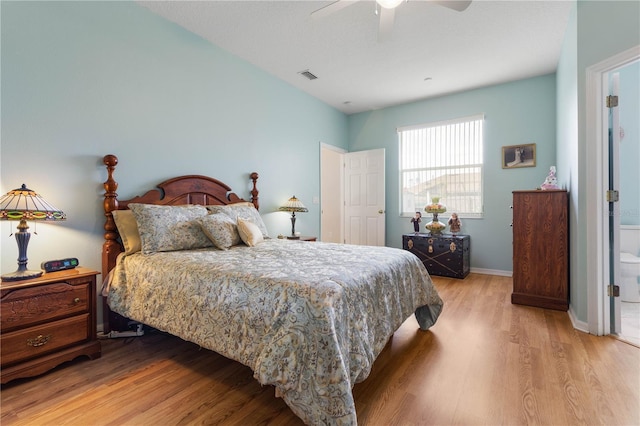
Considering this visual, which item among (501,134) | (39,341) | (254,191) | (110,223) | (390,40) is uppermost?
(390,40)

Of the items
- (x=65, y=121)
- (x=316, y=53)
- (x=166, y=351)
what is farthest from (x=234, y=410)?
(x=316, y=53)

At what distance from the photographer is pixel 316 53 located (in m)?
3.44

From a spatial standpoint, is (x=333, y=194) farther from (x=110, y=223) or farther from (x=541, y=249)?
(x=110, y=223)

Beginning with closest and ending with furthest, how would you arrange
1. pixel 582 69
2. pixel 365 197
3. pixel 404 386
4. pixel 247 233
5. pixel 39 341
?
pixel 404 386 < pixel 39 341 < pixel 582 69 < pixel 247 233 < pixel 365 197

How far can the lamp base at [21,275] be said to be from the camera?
1.76 metres

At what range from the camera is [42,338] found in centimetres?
183

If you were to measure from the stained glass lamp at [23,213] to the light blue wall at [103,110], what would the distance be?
28cm

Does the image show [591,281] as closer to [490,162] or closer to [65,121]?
[490,162]

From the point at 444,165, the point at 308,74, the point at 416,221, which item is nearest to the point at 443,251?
the point at 416,221

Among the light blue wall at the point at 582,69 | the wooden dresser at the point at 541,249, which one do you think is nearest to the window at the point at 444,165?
the wooden dresser at the point at 541,249

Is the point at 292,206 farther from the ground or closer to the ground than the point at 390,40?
closer to the ground

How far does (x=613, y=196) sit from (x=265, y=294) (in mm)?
2772


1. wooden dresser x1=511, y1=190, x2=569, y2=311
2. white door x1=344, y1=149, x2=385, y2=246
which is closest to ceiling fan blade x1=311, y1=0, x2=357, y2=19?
wooden dresser x1=511, y1=190, x2=569, y2=311

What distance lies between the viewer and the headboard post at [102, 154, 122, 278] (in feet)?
7.77
